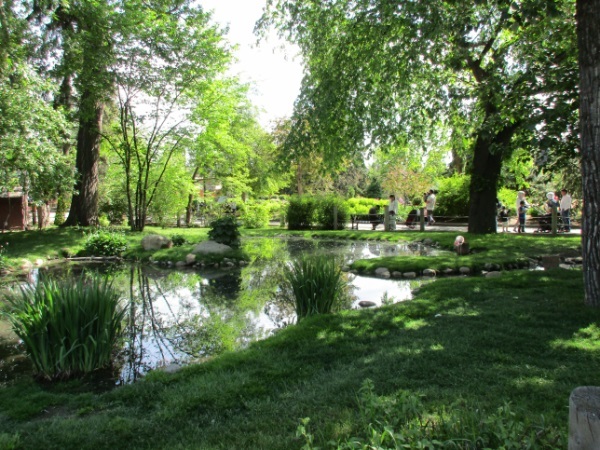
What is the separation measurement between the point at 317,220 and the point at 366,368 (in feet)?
59.7

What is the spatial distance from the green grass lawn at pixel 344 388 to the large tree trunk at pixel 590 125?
0.68m

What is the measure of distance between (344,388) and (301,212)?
18795mm

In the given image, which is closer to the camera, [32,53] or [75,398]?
[75,398]

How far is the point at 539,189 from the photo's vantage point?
2922cm

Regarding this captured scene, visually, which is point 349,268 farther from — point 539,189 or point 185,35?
point 539,189

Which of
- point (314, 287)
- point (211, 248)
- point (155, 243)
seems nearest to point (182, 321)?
point (314, 287)

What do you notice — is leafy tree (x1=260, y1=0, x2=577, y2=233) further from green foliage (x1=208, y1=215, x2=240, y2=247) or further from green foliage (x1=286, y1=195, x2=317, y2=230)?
green foliage (x1=286, y1=195, x2=317, y2=230)

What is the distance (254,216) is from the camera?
23.8 meters

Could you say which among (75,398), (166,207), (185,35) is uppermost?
(185,35)

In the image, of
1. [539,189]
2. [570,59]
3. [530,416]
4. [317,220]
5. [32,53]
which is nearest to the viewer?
[530,416]

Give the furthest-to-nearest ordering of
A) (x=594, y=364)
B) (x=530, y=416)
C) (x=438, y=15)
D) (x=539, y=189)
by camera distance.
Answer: (x=539, y=189) → (x=438, y=15) → (x=594, y=364) → (x=530, y=416)

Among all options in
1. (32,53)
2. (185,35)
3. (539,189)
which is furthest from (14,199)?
(539,189)

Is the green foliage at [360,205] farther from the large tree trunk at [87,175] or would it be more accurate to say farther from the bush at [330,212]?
the large tree trunk at [87,175]

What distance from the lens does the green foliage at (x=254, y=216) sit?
23781 millimetres
